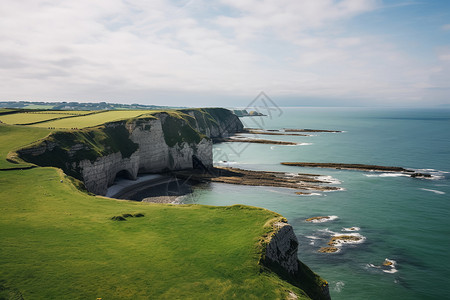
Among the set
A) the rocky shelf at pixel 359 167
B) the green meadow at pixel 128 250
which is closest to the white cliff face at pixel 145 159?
the green meadow at pixel 128 250

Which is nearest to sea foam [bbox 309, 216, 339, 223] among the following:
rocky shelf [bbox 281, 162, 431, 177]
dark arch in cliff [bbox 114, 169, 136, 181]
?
rocky shelf [bbox 281, 162, 431, 177]

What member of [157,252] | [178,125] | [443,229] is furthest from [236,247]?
[178,125]

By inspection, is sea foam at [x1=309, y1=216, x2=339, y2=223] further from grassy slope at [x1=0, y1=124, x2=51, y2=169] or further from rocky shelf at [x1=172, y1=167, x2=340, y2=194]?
grassy slope at [x1=0, y1=124, x2=51, y2=169]

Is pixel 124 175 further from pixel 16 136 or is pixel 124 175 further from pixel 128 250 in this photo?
pixel 128 250

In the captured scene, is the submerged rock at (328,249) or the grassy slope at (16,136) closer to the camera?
the submerged rock at (328,249)

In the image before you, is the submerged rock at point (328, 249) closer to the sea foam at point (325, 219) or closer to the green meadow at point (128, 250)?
the sea foam at point (325, 219)

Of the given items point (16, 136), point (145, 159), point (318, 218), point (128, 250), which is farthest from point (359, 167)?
point (16, 136)
